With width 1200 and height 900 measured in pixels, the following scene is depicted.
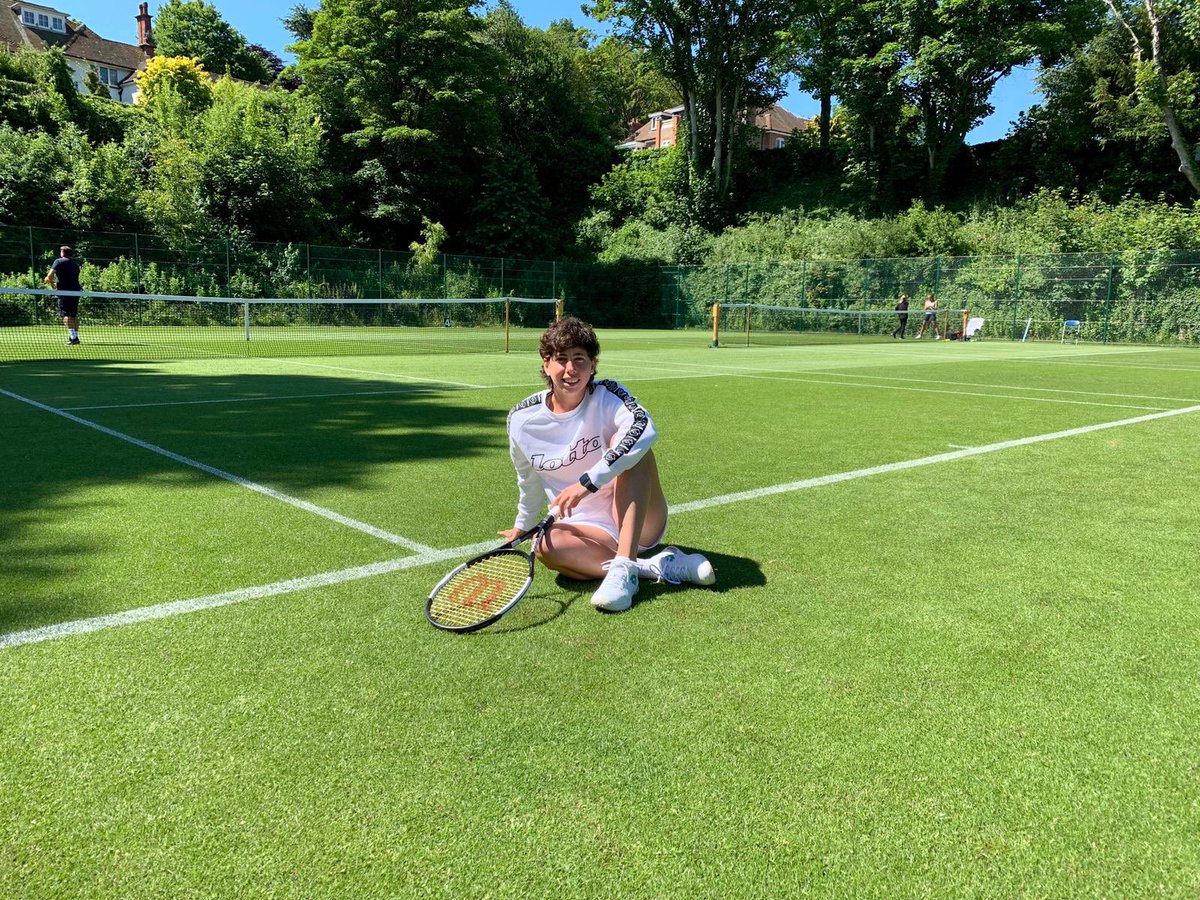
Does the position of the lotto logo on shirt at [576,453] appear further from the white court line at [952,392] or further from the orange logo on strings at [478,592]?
the white court line at [952,392]

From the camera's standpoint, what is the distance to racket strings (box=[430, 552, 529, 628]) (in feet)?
10.5

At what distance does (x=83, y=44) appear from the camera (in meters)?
77.4

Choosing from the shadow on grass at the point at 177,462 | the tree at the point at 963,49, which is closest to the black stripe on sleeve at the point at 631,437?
the shadow on grass at the point at 177,462

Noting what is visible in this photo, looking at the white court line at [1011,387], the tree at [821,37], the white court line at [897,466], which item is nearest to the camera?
the white court line at [897,466]

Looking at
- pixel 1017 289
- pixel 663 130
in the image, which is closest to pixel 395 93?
pixel 1017 289

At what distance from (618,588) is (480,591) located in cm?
56

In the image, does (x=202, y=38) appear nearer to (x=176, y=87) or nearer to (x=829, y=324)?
(x=176, y=87)

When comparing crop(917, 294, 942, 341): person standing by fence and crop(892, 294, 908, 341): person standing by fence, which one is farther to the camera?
crop(892, 294, 908, 341): person standing by fence

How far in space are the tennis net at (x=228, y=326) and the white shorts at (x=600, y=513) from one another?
38.9 ft

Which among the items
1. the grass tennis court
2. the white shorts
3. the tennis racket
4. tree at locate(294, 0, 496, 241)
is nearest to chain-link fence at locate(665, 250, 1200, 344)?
tree at locate(294, 0, 496, 241)

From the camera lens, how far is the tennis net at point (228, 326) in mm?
17609

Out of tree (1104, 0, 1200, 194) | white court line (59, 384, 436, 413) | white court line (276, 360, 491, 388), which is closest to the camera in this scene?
white court line (59, 384, 436, 413)

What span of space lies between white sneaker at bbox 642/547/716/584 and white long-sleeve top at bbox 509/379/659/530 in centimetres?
36

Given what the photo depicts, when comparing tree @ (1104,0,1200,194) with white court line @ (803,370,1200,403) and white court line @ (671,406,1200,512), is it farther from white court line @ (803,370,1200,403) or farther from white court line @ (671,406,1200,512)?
white court line @ (671,406,1200,512)
